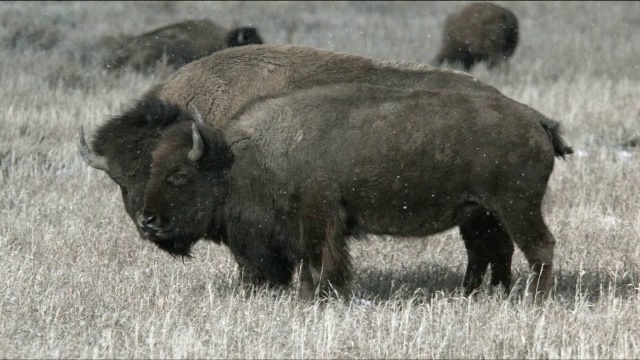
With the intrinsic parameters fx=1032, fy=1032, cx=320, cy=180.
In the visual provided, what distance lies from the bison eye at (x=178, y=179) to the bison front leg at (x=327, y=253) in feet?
2.92

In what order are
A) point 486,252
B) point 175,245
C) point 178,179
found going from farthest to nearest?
point 486,252 → point 175,245 → point 178,179

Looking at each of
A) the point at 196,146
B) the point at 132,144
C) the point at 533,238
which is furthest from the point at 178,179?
the point at 533,238

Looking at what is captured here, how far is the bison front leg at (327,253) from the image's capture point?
6746mm

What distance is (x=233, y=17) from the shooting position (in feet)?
111

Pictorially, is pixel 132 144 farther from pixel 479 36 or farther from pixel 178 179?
pixel 479 36

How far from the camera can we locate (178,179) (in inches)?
277

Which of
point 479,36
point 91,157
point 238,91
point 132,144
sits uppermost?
point 238,91

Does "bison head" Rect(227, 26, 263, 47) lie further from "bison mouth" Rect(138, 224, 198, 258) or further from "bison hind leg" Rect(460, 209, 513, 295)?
"bison hind leg" Rect(460, 209, 513, 295)

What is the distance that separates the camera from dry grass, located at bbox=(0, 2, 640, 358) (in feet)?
17.9

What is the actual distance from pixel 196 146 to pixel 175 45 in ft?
33.6

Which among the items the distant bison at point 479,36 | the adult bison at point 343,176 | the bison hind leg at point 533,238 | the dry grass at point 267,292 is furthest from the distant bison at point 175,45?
the distant bison at point 479,36

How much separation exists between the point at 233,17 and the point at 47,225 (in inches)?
1012

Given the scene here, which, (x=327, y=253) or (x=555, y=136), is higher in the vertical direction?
(x=555, y=136)

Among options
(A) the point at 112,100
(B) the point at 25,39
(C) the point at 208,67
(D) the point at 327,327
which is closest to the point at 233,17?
(B) the point at 25,39
